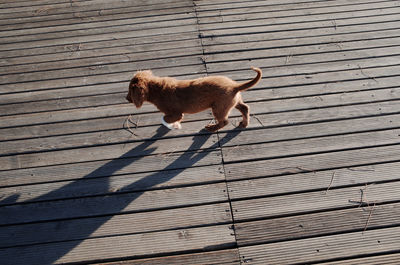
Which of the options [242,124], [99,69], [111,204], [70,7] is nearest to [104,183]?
[111,204]

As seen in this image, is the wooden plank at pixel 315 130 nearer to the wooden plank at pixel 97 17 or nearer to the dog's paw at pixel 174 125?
the dog's paw at pixel 174 125

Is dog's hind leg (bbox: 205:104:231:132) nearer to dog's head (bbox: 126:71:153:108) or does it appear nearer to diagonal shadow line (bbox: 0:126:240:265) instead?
diagonal shadow line (bbox: 0:126:240:265)

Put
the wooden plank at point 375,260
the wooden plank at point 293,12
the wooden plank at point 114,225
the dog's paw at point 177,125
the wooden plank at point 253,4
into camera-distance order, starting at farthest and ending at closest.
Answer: the wooden plank at point 253,4, the wooden plank at point 293,12, the dog's paw at point 177,125, the wooden plank at point 114,225, the wooden plank at point 375,260

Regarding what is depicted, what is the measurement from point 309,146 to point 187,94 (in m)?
1.23

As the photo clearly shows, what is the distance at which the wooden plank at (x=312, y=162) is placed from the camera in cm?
279

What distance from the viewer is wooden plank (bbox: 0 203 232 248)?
2443 mm

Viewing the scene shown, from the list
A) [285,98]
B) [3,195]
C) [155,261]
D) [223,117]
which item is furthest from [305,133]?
[3,195]

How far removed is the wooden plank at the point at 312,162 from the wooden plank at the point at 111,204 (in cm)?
26

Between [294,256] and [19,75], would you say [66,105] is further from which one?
[294,256]

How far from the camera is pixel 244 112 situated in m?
3.11

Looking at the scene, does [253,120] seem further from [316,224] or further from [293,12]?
[293,12]

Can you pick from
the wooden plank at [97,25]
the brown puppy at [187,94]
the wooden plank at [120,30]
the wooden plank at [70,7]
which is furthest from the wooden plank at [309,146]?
the wooden plank at [70,7]

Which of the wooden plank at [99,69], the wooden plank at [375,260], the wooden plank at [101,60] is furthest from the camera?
the wooden plank at [101,60]

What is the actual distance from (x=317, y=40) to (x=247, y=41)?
0.89m
